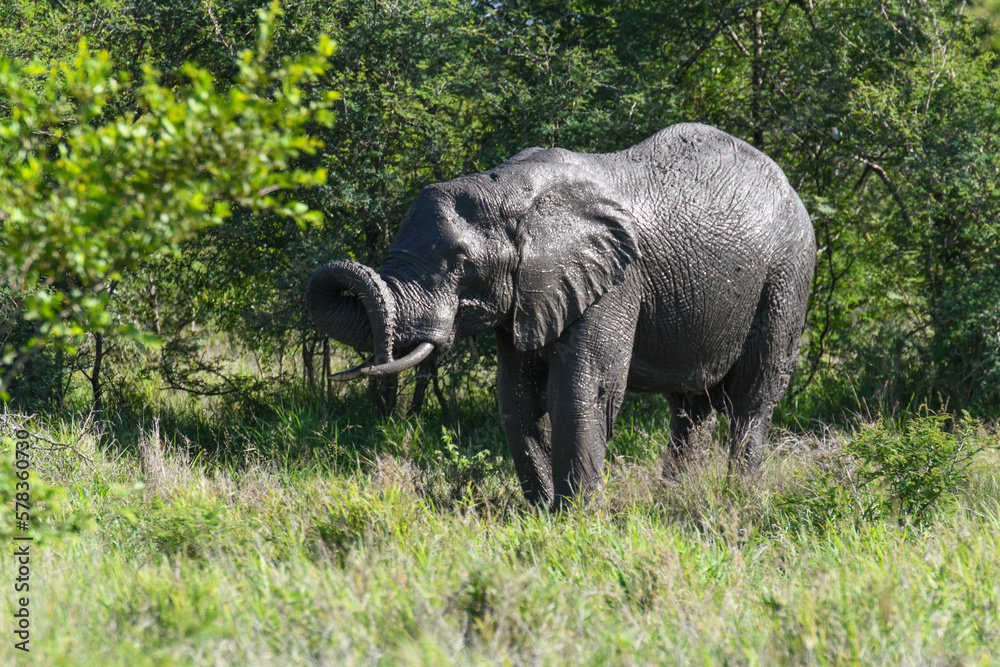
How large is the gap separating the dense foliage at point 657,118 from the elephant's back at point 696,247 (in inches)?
72.4

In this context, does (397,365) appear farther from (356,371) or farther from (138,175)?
(138,175)

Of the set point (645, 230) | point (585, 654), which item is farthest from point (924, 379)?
point (585, 654)

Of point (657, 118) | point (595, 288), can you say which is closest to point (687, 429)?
point (595, 288)

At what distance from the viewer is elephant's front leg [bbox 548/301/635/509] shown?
4.87 meters

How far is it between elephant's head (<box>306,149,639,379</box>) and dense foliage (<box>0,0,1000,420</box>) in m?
2.36

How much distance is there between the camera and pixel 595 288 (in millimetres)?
4887

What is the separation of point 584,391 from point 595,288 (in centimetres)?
51

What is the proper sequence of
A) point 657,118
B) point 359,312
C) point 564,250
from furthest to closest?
1. point 657,118
2. point 564,250
3. point 359,312

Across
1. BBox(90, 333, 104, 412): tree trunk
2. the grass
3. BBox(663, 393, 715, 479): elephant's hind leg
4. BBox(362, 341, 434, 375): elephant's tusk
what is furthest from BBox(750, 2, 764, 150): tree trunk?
BBox(90, 333, 104, 412): tree trunk

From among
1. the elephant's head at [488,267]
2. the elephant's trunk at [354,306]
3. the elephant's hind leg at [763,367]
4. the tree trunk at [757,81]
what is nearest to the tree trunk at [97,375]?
the elephant's head at [488,267]

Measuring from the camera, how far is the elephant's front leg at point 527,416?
5273 mm

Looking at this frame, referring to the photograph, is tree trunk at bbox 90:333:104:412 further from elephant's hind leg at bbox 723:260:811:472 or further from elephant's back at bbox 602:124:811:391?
elephant's hind leg at bbox 723:260:811:472

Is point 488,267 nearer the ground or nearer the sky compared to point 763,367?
nearer the sky

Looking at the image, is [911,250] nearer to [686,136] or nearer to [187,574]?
[686,136]
